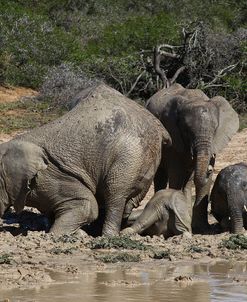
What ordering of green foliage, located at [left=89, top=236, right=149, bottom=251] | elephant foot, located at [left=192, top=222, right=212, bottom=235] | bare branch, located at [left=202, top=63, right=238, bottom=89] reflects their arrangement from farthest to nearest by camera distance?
bare branch, located at [left=202, top=63, right=238, bottom=89], elephant foot, located at [left=192, top=222, right=212, bottom=235], green foliage, located at [left=89, top=236, right=149, bottom=251]

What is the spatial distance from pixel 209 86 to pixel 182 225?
9.05m

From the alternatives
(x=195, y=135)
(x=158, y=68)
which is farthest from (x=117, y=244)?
(x=158, y=68)

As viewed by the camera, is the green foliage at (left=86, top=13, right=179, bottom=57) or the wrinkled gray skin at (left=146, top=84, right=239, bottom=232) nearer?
the wrinkled gray skin at (left=146, top=84, right=239, bottom=232)

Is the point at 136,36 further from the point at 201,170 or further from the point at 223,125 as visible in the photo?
Result: the point at 201,170

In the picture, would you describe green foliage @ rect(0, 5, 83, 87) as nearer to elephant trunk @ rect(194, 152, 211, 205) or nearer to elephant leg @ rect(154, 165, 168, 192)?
elephant leg @ rect(154, 165, 168, 192)

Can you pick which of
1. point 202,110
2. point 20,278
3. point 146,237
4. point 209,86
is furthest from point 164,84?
point 20,278

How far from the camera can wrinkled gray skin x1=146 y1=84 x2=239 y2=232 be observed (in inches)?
A: 460

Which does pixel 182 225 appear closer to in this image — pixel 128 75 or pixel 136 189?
pixel 136 189

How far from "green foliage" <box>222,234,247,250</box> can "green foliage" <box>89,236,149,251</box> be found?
851 millimetres

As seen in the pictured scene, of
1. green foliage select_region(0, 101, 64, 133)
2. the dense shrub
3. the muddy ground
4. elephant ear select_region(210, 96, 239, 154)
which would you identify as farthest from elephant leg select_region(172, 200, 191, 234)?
the dense shrub

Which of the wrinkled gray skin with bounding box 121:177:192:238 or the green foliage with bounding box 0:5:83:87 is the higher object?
the green foliage with bounding box 0:5:83:87

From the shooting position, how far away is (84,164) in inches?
437

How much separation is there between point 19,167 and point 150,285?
3111mm

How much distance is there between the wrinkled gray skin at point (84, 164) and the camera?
1096 cm
